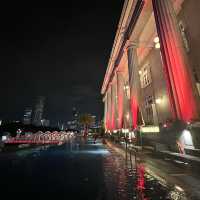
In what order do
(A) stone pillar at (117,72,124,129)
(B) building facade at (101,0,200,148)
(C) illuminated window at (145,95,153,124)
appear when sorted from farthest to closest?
1. (A) stone pillar at (117,72,124,129)
2. (C) illuminated window at (145,95,153,124)
3. (B) building facade at (101,0,200,148)

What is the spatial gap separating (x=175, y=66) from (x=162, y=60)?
2.08 m

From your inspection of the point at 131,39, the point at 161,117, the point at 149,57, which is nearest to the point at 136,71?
the point at 149,57

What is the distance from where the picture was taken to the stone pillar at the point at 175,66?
10.6m

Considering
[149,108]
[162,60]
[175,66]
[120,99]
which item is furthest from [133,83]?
[120,99]

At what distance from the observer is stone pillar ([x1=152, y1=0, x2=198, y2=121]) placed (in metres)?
10.6

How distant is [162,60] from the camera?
532 inches

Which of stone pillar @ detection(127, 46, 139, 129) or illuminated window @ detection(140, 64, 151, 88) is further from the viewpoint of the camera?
illuminated window @ detection(140, 64, 151, 88)

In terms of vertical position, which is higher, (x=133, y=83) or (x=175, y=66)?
(x=133, y=83)

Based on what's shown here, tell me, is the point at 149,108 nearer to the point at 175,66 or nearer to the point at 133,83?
the point at 133,83

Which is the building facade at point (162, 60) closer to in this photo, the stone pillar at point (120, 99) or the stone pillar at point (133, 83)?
the stone pillar at point (133, 83)

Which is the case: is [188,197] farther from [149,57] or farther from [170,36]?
[149,57]

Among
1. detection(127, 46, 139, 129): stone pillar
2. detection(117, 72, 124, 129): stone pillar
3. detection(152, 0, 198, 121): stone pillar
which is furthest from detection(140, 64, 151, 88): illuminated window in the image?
detection(152, 0, 198, 121): stone pillar

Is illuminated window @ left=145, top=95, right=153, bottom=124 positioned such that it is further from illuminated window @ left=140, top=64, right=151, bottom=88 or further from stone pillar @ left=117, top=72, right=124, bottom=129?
stone pillar @ left=117, top=72, right=124, bottom=129

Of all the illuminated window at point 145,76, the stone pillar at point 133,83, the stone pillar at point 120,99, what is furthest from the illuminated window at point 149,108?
the stone pillar at point 120,99
